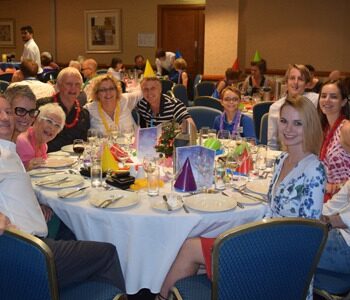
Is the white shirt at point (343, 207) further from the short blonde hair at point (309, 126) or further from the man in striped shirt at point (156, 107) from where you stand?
the man in striped shirt at point (156, 107)

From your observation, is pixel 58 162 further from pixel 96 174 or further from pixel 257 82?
pixel 257 82

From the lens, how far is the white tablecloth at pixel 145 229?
7.18ft

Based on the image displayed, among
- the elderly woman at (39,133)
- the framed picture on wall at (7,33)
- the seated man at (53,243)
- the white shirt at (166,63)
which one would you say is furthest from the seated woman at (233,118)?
the framed picture on wall at (7,33)

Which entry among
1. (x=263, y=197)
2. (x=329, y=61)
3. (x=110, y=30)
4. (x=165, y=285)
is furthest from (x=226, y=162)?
(x=110, y=30)

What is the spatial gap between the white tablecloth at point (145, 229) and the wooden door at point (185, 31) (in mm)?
8808

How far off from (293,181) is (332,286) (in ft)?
1.65

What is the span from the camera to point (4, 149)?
6.64 ft

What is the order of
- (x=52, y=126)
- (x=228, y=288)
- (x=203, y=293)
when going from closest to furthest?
(x=228, y=288) → (x=203, y=293) → (x=52, y=126)

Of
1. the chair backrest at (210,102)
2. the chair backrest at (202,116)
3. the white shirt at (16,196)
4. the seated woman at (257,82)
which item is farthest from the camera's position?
the seated woman at (257,82)

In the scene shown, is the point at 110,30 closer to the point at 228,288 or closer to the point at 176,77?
the point at 176,77

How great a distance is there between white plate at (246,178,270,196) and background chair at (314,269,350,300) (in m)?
0.52

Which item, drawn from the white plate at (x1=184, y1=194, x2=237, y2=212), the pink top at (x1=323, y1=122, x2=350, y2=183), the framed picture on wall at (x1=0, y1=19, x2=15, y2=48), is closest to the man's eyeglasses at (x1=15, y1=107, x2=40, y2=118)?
the white plate at (x1=184, y1=194, x2=237, y2=212)

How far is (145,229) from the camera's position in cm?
220

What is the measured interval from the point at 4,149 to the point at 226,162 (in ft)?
4.30
